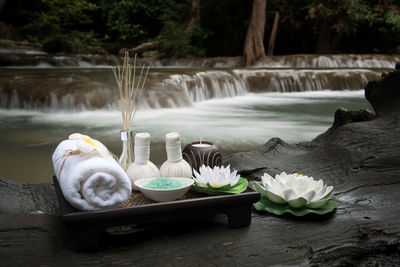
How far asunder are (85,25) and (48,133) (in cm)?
1507

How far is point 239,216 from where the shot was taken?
1.62 m

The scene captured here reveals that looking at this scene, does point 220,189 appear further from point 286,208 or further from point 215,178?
point 286,208

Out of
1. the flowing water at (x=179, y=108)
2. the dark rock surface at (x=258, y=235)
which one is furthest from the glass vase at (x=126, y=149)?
the flowing water at (x=179, y=108)

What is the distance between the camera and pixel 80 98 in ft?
24.3

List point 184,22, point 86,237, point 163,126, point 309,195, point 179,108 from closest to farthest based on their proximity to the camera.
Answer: point 86,237
point 309,195
point 163,126
point 179,108
point 184,22

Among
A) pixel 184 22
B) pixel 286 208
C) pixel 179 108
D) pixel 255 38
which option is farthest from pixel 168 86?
pixel 184 22

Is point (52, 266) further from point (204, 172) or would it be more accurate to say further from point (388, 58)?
point (388, 58)

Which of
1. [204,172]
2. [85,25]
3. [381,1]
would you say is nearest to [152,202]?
[204,172]

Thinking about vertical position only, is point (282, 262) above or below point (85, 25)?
below

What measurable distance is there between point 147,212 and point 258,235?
0.43m

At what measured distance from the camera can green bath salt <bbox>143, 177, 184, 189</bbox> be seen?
62.6 inches

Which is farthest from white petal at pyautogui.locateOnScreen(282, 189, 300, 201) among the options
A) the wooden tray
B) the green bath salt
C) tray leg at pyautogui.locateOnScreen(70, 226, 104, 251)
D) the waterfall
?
the waterfall

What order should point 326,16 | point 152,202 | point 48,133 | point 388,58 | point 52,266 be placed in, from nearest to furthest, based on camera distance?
point 52,266
point 152,202
point 48,133
point 388,58
point 326,16

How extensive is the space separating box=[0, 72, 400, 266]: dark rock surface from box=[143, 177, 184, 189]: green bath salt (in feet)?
0.54
